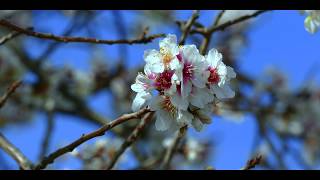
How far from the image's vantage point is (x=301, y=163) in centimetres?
397

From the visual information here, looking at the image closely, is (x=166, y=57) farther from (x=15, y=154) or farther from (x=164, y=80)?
(x=15, y=154)

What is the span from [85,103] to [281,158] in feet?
8.07

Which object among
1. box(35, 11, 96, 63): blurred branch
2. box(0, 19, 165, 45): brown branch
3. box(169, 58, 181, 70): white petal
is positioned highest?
box(35, 11, 96, 63): blurred branch

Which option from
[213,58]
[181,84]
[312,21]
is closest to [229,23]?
[312,21]

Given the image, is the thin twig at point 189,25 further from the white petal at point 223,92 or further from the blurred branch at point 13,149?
the white petal at point 223,92

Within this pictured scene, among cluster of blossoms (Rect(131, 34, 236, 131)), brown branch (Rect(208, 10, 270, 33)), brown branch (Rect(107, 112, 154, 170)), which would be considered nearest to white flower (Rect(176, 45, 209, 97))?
cluster of blossoms (Rect(131, 34, 236, 131))

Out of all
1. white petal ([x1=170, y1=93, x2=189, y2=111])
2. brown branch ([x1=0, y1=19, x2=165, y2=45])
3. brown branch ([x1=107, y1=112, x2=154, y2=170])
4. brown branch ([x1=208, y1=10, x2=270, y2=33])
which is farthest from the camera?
brown branch ([x1=208, y1=10, x2=270, y2=33])

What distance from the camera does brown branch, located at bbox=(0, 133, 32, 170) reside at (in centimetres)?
230

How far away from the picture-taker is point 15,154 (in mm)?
2396

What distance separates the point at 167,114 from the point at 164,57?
16 cm

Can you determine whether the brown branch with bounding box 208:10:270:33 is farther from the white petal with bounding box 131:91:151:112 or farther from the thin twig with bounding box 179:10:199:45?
the white petal with bounding box 131:91:151:112

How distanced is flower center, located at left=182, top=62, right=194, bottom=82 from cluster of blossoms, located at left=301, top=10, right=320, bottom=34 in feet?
2.84
